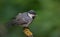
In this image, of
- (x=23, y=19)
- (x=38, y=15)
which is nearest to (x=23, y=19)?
(x=23, y=19)

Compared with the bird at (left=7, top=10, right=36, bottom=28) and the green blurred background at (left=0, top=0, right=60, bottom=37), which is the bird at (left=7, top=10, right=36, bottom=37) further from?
the green blurred background at (left=0, top=0, right=60, bottom=37)

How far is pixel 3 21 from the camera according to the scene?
4.65m

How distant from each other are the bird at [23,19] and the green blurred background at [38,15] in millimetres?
649

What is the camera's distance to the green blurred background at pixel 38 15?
14.6 feet

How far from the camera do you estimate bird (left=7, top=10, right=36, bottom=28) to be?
3644mm

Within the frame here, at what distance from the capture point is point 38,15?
4523mm

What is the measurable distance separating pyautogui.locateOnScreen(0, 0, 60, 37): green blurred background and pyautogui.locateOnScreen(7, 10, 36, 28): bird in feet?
2.13

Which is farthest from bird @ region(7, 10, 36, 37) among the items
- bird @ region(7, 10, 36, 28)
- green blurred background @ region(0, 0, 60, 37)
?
green blurred background @ region(0, 0, 60, 37)

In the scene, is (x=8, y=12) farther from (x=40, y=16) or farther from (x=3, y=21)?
(x=40, y=16)

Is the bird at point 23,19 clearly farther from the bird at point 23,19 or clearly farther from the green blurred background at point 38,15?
the green blurred background at point 38,15

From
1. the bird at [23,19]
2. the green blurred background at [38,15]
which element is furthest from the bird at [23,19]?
the green blurred background at [38,15]

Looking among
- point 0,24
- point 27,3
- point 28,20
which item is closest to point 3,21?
point 0,24

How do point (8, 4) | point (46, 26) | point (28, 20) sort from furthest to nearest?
point (8, 4) < point (46, 26) < point (28, 20)

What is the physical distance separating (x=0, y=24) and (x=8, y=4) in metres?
0.31
